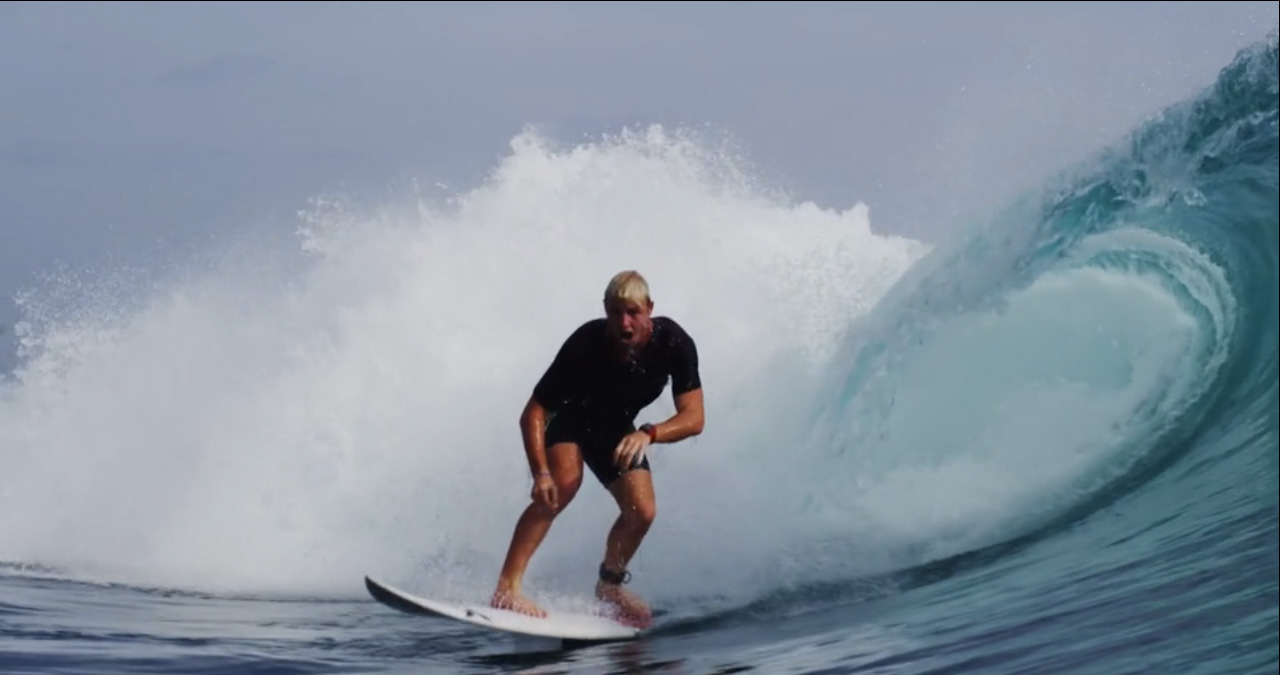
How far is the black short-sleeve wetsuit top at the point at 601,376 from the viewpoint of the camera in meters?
7.29

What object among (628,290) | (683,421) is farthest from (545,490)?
(628,290)

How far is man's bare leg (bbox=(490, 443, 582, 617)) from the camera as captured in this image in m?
7.23

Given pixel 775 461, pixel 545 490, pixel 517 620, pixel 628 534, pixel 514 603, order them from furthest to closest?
pixel 775 461, pixel 628 534, pixel 514 603, pixel 517 620, pixel 545 490

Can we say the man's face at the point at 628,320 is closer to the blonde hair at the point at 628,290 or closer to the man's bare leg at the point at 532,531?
the blonde hair at the point at 628,290

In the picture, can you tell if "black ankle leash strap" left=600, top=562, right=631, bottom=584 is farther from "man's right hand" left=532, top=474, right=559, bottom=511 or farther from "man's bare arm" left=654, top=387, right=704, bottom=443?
"man's bare arm" left=654, top=387, right=704, bottom=443

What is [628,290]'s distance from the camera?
6.96 metres

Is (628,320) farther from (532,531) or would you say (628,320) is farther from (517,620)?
(517,620)

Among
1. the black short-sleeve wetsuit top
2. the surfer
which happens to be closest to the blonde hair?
the surfer

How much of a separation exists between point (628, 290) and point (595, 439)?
93 cm

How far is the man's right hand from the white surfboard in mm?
581

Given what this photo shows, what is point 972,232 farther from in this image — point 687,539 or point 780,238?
point 780,238

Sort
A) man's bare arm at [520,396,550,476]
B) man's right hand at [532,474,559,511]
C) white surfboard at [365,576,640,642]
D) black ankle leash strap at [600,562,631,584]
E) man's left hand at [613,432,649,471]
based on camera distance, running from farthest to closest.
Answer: black ankle leash strap at [600,562,631,584] < man's bare arm at [520,396,550,476] < man's right hand at [532,474,559,511] < white surfboard at [365,576,640,642] < man's left hand at [613,432,649,471]

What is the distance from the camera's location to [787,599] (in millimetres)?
7949

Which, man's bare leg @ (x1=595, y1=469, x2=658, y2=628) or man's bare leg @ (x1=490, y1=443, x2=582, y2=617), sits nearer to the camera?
man's bare leg @ (x1=490, y1=443, x2=582, y2=617)
